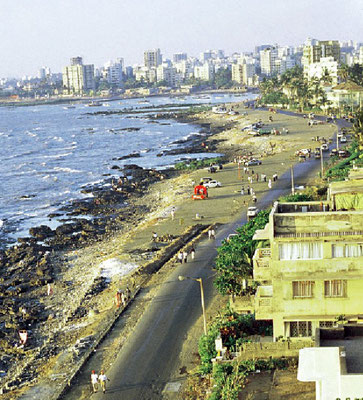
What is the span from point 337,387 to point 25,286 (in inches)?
Answer: 1246

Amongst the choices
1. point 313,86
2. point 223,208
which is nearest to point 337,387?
point 223,208

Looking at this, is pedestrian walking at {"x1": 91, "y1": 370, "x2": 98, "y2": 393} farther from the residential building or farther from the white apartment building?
the white apartment building

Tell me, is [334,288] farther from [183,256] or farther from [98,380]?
[183,256]

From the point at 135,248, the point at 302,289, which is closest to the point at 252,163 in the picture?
the point at 135,248

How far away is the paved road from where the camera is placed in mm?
26031

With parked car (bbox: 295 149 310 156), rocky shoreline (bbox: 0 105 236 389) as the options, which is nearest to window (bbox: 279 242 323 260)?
rocky shoreline (bbox: 0 105 236 389)

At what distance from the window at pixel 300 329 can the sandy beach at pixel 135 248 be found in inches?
364

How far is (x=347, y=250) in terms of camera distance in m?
24.0

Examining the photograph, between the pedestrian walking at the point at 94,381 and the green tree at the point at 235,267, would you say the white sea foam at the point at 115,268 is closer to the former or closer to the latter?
the green tree at the point at 235,267

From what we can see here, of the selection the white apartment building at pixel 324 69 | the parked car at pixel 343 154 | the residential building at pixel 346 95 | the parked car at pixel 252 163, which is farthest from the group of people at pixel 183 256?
the white apartment building at pixel 324 69

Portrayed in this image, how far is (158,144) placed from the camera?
122750 millimetres

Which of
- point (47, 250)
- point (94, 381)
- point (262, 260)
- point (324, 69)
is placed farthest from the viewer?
point (324, 69)

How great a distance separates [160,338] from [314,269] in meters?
8.80

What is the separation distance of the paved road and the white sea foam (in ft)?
15.1
